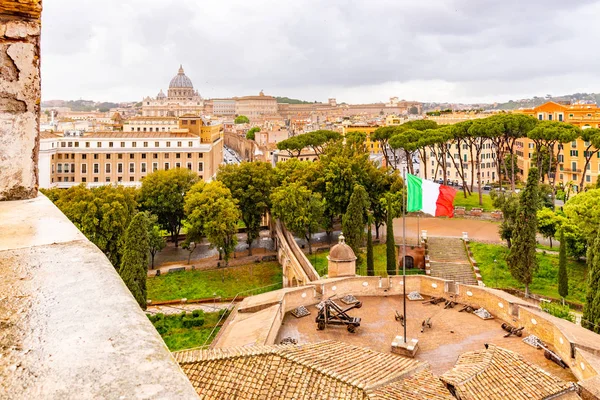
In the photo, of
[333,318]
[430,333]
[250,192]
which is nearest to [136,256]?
[333,318]

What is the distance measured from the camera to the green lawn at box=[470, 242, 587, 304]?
25.5 m

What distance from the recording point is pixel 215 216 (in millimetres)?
29281

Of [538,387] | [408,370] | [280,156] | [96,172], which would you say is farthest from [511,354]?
[280,156]

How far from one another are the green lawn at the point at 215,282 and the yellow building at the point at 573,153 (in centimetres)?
2977

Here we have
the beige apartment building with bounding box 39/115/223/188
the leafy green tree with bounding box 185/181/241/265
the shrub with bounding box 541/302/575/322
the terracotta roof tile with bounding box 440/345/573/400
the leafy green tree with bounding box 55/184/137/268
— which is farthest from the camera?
the beige apartment building with bounding box 39/115/223/188

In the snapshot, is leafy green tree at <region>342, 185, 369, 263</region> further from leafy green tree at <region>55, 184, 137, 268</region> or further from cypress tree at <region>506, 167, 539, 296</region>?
leafy green tree at <region>55, 184, 137, 268</region>

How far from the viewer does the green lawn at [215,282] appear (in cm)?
2731

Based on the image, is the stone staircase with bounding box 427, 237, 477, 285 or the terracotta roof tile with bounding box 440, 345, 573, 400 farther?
the stone staircase with bounding box 427, 237, 477, 285

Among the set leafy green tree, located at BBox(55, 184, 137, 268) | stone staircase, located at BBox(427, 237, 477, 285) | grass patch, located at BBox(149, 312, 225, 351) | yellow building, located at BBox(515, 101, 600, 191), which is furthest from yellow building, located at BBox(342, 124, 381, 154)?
grass patch, located at BBox(149, 312, 225, 351)

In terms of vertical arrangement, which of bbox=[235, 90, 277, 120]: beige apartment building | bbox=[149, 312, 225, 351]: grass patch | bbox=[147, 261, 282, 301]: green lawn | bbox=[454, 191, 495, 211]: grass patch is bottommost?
bbox=[149, 312, 225, 351]: grass patch

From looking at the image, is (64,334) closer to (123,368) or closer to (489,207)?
(123,368)

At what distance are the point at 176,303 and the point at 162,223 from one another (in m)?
9.51

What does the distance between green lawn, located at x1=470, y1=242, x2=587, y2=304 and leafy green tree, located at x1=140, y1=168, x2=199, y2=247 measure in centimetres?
1961

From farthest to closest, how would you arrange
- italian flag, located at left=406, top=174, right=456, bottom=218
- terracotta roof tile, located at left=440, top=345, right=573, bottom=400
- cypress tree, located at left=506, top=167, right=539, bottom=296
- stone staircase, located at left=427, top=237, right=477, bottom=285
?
stone staircase, located at left=427, top=237, right=477, bottom=285 → cypress tree, located at left=506, top=167, right=539, bottom=296 → italian flag, located at left=406, top=174, right=456, bottom=218 → terracotta roof tile, located at left=440, top=345, right=573, bottom=400
